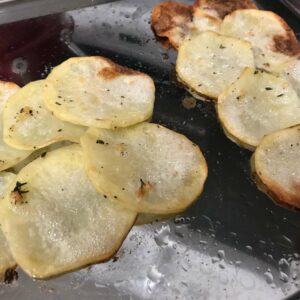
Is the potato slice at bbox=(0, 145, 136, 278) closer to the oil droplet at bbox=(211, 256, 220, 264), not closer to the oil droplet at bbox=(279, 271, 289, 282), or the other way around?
the oil droplet at bbox=(211, 256, 220, 264)

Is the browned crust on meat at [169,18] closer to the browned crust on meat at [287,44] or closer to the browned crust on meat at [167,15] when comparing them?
the browned crust on meat at [167,15]

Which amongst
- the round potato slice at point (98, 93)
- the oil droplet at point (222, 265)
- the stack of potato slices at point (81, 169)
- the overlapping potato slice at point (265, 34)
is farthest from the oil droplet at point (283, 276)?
the overlapping potato slice at point (265, 34)

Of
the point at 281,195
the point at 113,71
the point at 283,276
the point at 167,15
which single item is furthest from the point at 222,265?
the point at 167,15

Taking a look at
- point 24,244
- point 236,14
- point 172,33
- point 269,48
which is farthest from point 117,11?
point 24,244

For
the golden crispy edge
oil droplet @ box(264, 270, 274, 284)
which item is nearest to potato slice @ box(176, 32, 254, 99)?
the golden crispy edge

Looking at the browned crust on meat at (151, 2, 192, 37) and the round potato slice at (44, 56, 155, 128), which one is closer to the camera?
the round potato slice at (44, 56, 155, 128)
